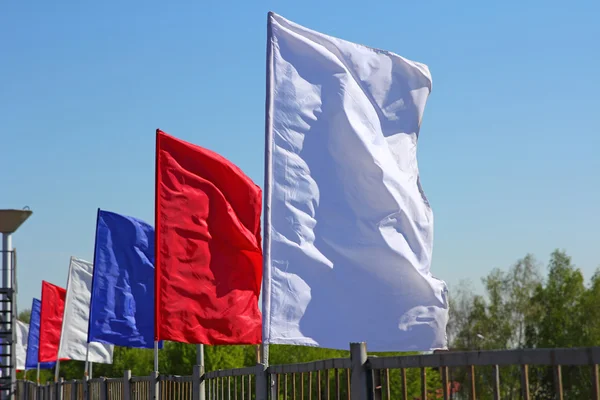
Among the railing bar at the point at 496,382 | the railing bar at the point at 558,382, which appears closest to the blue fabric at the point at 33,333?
the railing bar at the point at 496,382

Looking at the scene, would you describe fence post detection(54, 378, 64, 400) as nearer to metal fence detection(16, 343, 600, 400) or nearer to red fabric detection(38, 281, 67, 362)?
metal fence detection(16, 343, 600, 400)

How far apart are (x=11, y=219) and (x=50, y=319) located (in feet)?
43.2

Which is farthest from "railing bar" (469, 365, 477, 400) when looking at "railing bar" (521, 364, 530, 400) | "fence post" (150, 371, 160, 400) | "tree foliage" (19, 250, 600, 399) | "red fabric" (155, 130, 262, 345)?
"tree foliage" (19, 250, 600, 399)

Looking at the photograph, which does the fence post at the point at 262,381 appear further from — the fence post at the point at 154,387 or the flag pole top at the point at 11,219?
the flag pole top at the point at 11,219

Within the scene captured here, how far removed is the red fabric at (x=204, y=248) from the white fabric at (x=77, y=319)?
546 inches

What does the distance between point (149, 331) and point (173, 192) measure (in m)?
7.27

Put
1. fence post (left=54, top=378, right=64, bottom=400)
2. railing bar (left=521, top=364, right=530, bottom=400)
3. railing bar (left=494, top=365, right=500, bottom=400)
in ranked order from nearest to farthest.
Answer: railing bar (left=521, top=364, right=530, bottom=400)
railing bar (left=494, top=365, right=500, bottom=400)
fence post (left=54, top=378, right=64, bottom=400)

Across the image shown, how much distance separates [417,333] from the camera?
412 inches

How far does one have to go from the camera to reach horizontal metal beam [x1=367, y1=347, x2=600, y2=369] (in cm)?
553

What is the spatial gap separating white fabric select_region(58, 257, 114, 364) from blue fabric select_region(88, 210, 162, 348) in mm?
5436

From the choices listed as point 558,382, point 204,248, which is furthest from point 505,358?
point 204,248

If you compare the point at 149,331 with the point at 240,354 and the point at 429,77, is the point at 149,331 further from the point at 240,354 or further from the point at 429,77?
the point at 240,354

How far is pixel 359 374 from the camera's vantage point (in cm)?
823

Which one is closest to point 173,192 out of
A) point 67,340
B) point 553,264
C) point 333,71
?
point 333,71
